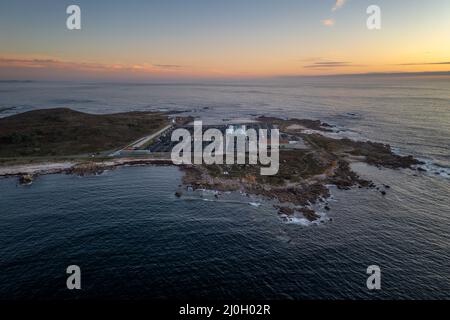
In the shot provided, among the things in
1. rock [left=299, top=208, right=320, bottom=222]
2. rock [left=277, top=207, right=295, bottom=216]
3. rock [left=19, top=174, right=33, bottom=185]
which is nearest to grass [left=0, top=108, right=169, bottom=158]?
rock [left=19, top=174, right=33, bottom=185]

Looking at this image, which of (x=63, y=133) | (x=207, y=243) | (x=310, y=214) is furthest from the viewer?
(x=63, y=133)

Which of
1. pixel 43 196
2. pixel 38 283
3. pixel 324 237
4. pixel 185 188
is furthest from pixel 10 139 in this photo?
pixel 324 237

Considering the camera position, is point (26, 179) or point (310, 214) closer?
point (310, 214)

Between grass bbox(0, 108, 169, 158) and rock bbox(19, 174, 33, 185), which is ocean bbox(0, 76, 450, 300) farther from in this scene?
grass bbox(0, 108, 169, 158)

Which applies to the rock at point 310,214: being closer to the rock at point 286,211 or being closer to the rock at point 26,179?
the rock at point 286,211

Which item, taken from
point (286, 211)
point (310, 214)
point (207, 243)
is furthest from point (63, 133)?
point (310, 214)

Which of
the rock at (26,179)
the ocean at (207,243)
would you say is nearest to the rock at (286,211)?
the ocean at (207,243)

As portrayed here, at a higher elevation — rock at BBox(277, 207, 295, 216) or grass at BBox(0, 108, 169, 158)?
grass at BBox(0, 108, 169, 158)

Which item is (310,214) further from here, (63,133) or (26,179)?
(63,133)

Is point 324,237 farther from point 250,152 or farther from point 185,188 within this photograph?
point 250,152

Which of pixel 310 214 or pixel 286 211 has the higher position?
pixel 286 211
